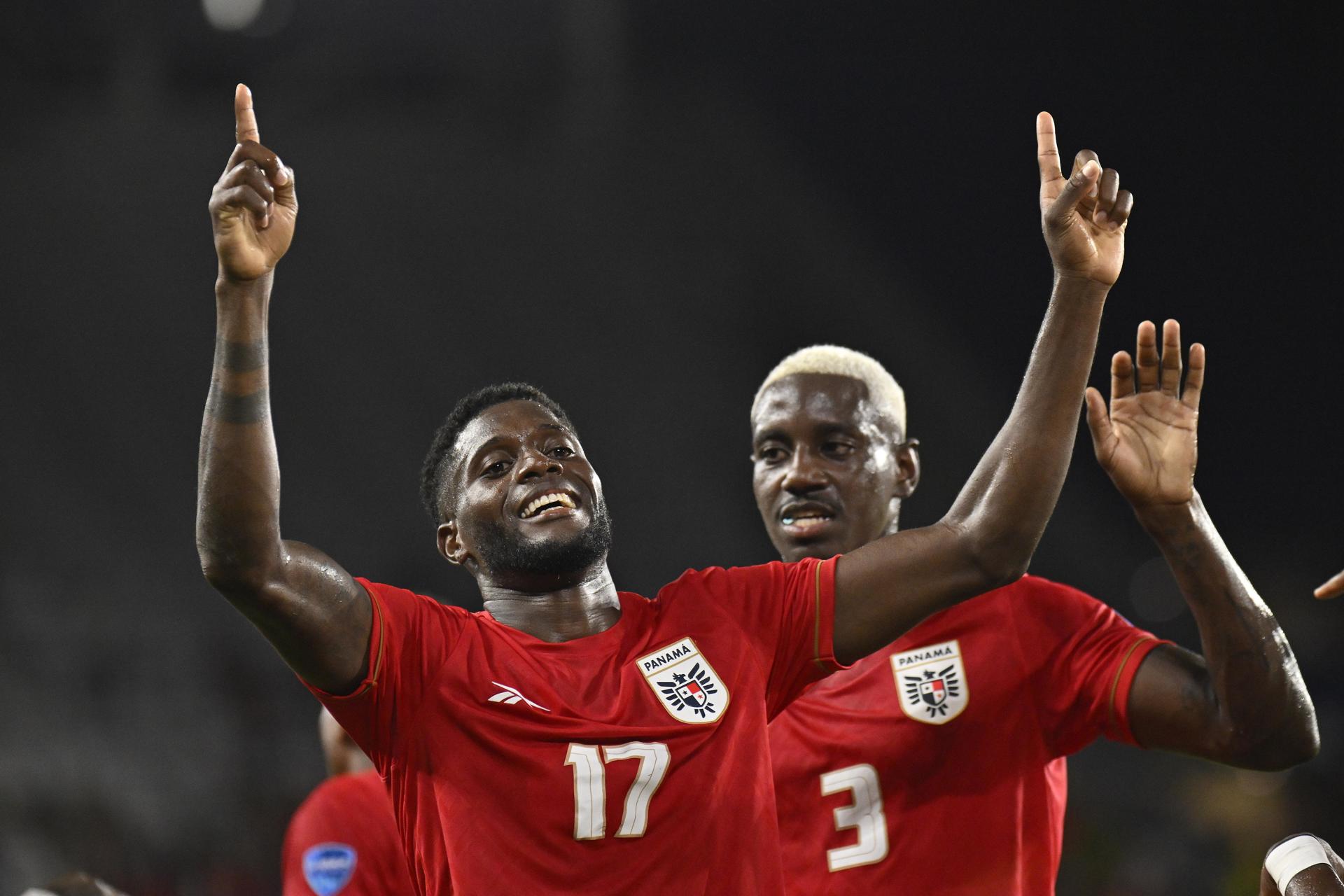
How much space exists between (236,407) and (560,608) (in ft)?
2.73

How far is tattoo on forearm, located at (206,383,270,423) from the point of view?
2.13m

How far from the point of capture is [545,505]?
2.68 m

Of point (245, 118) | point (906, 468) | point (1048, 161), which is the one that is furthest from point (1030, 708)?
point (245, 118)

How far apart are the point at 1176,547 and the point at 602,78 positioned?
32.4 ft

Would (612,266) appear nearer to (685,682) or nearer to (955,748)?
(955,748)

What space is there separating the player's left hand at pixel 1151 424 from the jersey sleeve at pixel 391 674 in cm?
143

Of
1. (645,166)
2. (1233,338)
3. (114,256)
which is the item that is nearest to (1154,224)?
(1233,338)

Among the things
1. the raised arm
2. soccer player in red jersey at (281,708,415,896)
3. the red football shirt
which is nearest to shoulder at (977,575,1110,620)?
the red football shirt

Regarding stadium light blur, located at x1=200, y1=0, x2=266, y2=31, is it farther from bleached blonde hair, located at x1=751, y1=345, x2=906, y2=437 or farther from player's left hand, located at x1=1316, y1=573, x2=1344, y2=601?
player's left hand, located at x1=1316, y1=573, x2=1344, y2=601

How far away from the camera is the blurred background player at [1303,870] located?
2232mm

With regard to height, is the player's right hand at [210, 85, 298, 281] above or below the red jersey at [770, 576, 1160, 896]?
above

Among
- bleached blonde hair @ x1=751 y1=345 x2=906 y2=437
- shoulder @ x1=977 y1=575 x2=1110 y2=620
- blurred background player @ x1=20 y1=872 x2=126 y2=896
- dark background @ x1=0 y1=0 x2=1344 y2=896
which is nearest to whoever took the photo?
blurred background player @ x1=20 y1=872 x2=126 y2=896

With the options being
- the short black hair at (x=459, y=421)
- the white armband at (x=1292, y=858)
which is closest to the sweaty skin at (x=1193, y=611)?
the white armband at (x=1292, y=858)

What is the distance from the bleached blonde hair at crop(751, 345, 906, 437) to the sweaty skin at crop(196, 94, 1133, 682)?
1.07 metres
